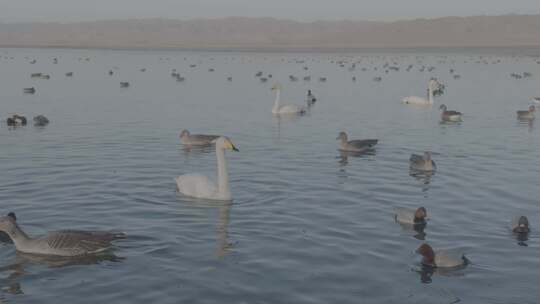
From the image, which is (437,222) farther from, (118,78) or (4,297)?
(118,78)

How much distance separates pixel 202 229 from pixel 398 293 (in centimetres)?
512

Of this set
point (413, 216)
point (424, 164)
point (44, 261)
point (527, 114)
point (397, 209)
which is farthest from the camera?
point (527, 114)

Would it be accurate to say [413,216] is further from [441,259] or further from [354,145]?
[354,145]

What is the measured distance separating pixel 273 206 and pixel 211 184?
5.84 ft

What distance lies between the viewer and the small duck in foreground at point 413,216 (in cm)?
1552

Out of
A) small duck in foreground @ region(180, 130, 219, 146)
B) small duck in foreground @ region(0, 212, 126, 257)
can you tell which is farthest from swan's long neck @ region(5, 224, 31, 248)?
small duck in foreground @ region(180, 130, 219, 146)

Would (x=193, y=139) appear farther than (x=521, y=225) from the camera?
Yes

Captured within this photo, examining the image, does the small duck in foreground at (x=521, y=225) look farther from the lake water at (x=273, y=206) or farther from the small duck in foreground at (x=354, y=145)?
the small duck in foreground at (x=354, y=145)

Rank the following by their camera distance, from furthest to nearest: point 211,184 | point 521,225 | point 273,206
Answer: point 211,184, point 273,206, point 521,225

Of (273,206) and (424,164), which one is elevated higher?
(424,164)

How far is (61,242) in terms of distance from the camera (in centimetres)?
1308

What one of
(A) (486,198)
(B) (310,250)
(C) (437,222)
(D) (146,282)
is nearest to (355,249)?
(B) (310,250)

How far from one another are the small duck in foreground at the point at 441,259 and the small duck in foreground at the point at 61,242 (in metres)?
5.83

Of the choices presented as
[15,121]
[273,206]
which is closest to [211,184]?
[273,206]
